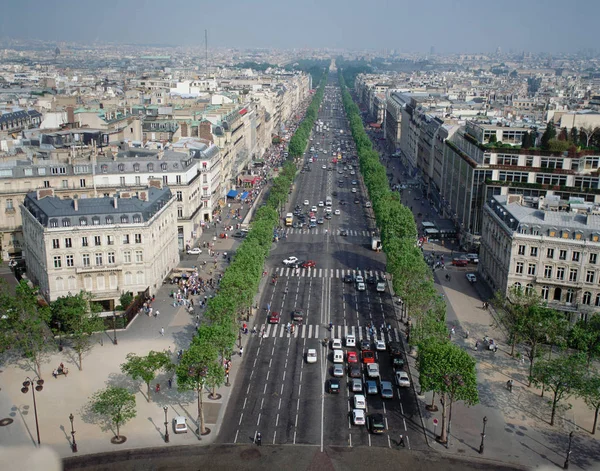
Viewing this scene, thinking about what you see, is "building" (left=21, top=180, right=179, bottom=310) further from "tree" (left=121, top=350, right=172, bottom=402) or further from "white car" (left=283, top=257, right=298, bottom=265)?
"tree" (left=121, top=350, right=172, bottom=402)

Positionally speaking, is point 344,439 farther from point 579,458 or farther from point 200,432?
point 579,458

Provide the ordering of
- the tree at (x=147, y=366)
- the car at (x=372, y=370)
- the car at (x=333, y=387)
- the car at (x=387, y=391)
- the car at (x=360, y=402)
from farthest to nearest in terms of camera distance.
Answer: the car at (x=372, y=370) → the car at (x=333, y=387) → the car at (x=387, y=391) → the tree at (x=147, y=366) → the car at (x=360, y=402)

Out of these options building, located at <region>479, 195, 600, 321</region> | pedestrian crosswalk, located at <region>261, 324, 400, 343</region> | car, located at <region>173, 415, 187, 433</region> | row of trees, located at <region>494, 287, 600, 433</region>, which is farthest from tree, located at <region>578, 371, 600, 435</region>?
car, located at <region>173, 415, 187, 433</region>

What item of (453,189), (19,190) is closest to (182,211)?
(19,190)

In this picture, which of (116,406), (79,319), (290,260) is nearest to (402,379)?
(116,406)

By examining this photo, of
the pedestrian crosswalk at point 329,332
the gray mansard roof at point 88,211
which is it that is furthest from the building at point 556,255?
the gray mansard roof at point 88,211

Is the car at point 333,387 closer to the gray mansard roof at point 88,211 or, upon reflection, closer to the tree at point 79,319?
the tree at point 79,319
